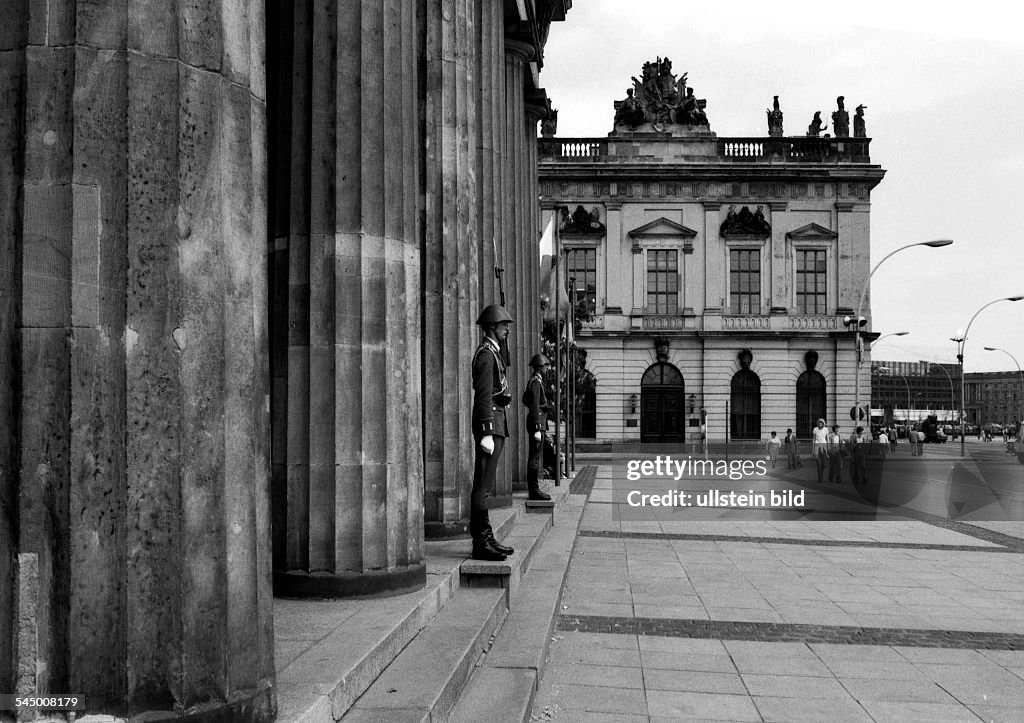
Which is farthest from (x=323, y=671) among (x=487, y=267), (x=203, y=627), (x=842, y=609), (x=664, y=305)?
(x=664, y=305)

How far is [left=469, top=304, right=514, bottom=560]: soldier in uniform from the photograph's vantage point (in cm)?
842

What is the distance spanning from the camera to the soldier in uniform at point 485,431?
8.42m

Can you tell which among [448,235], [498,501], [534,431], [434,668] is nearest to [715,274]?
[534,431]

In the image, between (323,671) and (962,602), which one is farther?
(962,602)

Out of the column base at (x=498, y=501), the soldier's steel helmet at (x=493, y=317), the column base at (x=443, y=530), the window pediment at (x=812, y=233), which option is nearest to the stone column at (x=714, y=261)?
the window pediment at (x=812, y=233)

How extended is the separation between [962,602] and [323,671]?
7.58 meters

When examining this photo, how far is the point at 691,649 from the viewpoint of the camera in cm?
773

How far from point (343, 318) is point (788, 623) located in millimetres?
4770

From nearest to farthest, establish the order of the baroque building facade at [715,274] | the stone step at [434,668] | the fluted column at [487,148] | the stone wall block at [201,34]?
1. the stone wall block at [201,34]
2. the stone step at [434,668]
3. the fluted column at [487,148]
4. the baroque building facade at [715,274]

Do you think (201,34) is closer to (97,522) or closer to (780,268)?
(97,522)

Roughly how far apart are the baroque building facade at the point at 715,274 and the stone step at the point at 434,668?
49.9 m

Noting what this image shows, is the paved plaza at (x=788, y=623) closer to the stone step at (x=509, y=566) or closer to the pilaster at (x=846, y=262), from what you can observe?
the stone step at (x=509, y=566)

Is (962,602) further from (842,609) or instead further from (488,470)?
(488,470)

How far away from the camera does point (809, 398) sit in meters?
57.0
